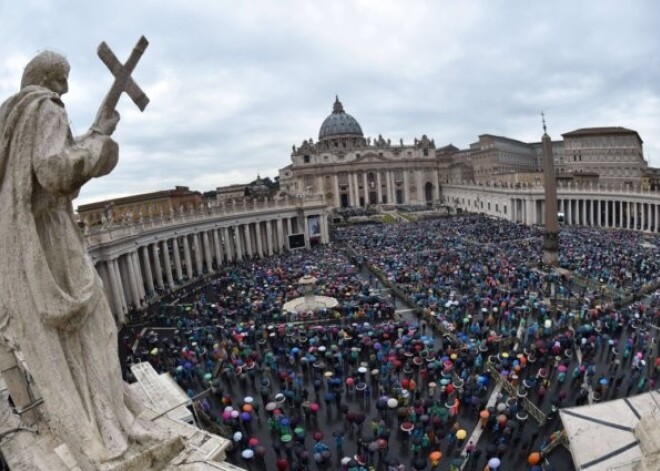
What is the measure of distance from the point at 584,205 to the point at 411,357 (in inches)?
2299

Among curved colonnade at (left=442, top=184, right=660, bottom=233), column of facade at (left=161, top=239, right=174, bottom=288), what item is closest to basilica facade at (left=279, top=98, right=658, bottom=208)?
curved colonnade at (left=442, top=184, right=660, bottom=233)

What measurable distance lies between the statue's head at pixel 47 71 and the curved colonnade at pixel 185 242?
74.0 feet

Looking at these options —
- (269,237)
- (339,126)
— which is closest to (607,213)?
(269,237)

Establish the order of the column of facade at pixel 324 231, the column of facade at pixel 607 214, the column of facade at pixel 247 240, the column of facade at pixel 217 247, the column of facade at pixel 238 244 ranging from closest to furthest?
the column of facade at pixel 217 247
the column of facade at pixel 238 244
the column of facade at pixel 247 240
the column of facade at pixel 324 231
the column of facade at pixel 607 214

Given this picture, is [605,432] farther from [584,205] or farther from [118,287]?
[584,205]

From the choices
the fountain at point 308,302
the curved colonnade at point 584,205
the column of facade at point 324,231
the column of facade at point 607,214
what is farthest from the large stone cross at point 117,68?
the column of facade at point 607,214

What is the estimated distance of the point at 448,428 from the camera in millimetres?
16328

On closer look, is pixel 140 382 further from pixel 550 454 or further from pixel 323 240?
pixel 323 240

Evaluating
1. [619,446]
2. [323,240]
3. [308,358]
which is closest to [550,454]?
[619,446]

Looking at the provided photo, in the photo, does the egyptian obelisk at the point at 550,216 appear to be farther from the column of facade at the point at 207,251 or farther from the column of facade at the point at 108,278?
the column of facade at the point at 108,278

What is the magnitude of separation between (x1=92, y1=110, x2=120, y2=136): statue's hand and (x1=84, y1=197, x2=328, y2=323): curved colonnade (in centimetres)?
2291

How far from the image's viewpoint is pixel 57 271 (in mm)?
4277

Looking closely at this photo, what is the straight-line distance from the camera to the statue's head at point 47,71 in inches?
170

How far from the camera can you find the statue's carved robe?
12.8 ft
